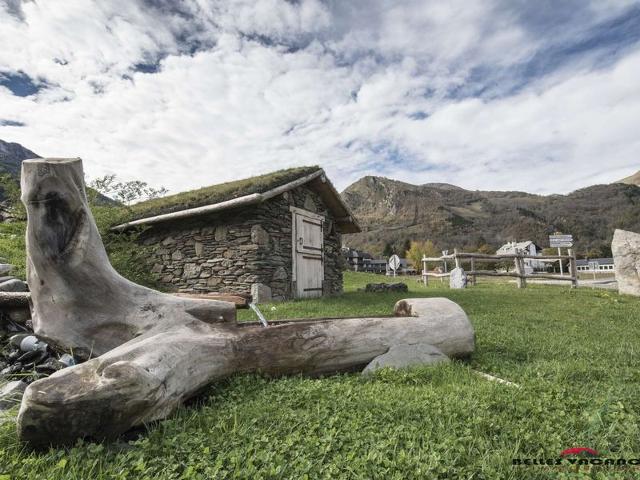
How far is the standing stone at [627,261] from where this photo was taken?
1191 centimetres

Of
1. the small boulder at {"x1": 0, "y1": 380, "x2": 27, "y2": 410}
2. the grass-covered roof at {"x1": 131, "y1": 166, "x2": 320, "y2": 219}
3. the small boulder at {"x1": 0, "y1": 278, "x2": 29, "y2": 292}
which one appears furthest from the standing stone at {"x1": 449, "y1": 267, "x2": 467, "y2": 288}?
the small boulder at {"x1": 0, "y1": 380, "x2": 27, "y2": 410}

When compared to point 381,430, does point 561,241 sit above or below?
above

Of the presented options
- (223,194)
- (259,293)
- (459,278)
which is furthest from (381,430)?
(459,278)

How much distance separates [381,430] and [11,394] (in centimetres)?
280

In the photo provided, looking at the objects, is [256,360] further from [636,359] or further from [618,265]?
[618,265]

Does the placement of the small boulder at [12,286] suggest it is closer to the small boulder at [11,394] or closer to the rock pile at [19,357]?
the rock pile at [19,357]

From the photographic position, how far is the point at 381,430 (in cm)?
223

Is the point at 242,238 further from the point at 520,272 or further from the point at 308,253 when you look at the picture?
the point at 520,272

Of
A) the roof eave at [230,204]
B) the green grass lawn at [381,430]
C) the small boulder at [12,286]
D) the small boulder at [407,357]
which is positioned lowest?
the green grass lawn at [381,430]

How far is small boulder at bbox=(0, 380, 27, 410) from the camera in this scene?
106 inches

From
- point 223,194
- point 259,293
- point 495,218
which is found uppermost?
point 495,218

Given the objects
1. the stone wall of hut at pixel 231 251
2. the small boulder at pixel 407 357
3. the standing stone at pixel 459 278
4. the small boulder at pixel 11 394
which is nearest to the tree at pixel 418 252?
the standing stone at pixel 459 278

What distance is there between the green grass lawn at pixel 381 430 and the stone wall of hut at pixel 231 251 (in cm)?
678

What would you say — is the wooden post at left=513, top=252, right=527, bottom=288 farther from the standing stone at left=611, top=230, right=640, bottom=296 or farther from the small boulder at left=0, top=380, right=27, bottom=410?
the small boulder at left=0, top=380, right=27, bottom=410
